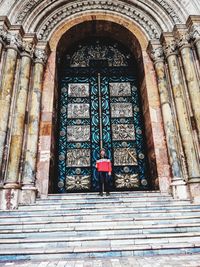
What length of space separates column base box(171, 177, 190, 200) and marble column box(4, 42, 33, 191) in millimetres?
4067

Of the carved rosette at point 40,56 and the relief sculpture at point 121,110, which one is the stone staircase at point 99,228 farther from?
the carved rosette at point 40,56

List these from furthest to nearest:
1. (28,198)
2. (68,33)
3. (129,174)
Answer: (68,33)
(129,174)
(28,198)

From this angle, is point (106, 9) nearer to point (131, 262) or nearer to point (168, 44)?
point (168, 44)

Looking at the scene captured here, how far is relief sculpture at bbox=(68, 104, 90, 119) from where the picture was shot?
860 centimetres

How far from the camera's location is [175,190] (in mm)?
6207

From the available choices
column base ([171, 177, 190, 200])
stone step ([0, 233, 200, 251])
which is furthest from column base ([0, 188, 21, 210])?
column base ([171, 177, 190, 200])

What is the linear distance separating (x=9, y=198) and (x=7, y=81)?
338 cm

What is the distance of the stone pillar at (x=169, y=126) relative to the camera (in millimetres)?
6218

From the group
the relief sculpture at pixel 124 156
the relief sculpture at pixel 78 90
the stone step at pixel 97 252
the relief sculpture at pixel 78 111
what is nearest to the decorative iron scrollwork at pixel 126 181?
the relief sculpture at pixel 124 156

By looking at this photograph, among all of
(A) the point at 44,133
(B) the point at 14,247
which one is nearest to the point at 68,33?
(A) the point at 44,133

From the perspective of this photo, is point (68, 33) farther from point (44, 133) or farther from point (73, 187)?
point (73, 187)

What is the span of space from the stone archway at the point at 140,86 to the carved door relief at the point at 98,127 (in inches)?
20.4

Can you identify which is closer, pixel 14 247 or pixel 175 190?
pixel 14 247

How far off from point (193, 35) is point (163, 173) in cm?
447
